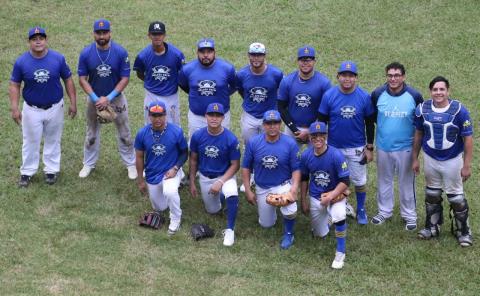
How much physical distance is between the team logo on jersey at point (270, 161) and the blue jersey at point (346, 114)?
0.99 meters

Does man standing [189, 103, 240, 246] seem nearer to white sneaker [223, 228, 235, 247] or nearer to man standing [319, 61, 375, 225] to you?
white sneaker [223, 228, 235, 247]

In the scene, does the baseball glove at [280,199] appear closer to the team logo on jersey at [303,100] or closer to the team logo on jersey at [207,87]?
the team logo on jersey at [303,100]

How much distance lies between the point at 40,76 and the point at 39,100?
39 cm

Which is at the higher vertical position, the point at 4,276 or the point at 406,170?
the point at 406,170

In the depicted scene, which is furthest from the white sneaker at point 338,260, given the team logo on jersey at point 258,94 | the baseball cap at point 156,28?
the baseball cap at point 156,28

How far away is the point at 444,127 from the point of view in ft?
30.1

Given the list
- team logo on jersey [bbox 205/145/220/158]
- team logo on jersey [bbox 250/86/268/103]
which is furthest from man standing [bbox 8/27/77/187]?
team logo on jersey [bbox 250/86/268/103]

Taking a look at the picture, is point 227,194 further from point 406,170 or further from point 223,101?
point 406,170

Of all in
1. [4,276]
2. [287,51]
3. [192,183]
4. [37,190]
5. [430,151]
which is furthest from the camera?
[287,51]

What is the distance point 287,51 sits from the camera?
16.6 m

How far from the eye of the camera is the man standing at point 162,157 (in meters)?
9.95

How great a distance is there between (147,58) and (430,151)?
456 cm

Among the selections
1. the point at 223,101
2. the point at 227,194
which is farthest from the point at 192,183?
the point at 223,101

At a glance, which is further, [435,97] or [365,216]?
[365,216]
